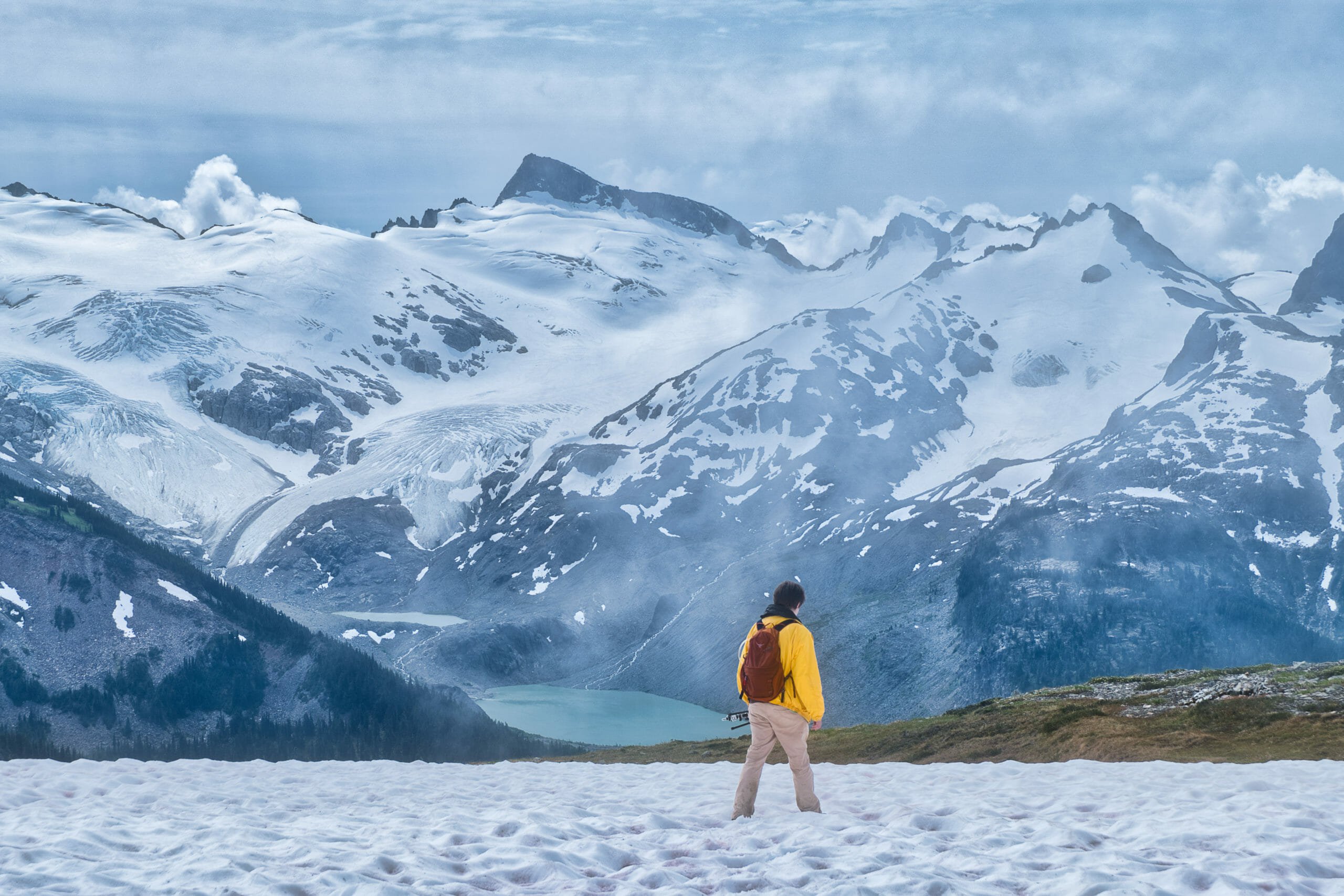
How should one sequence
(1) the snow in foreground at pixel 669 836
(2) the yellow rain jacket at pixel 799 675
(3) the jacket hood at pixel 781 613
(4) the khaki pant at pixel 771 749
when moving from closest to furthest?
(1) the snow in foreground at pixel 669 836 < (2) the yellow rain jacket at pixel 799 675 < (4) the khaki pant at pixel 771 749 < (3) the jacket hood at pixel 781 613

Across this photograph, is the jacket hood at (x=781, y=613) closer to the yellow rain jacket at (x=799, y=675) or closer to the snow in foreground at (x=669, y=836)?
the yellow rain jacket at (x=799, y=675)

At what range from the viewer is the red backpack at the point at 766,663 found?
2186 cm

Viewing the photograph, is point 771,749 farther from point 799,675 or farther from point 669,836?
point 669,836

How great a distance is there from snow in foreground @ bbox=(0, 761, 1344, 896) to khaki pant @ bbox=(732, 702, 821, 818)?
1.83 feet

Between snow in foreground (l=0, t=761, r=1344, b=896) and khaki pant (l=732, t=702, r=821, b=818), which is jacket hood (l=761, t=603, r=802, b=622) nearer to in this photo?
khaki pant (l=732, t=702, r=821, b=818)

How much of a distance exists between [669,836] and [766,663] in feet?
11.9

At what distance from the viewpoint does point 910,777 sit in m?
30.8

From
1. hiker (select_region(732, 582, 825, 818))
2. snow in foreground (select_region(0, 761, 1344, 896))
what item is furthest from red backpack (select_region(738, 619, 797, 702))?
snow in foreground (select_region(0, 761, 1344, 896))

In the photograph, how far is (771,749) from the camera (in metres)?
22.2

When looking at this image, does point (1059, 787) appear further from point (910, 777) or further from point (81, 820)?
point (81, 820)

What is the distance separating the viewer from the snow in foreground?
16.4 metres

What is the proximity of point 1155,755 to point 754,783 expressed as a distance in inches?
981

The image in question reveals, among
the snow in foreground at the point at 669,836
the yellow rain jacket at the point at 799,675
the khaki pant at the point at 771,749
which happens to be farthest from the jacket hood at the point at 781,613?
the snow in foreground at the point at 669,836

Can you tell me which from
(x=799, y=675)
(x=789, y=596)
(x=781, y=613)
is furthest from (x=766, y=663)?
(x=789, y=596)
